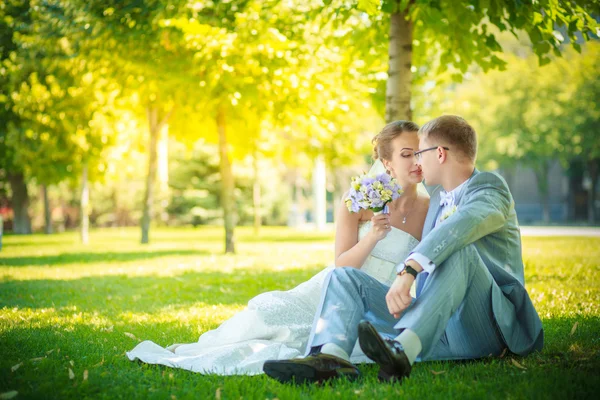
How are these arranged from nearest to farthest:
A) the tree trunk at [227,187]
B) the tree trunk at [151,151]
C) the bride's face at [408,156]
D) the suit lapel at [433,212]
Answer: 1. the suit lapel at [433,212]
2. the bride's face at [408,156]
3. the tree trunk at [227,187]
4. the tree trunk at [151,151]

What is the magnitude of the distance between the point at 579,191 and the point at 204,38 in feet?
142

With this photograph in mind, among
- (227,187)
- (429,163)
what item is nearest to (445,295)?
(429,163)

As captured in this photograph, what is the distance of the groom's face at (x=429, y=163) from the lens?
3842 mm

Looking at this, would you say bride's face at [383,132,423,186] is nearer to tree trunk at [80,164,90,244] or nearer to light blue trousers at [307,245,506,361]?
light blue trousers at [307,245,506,361]

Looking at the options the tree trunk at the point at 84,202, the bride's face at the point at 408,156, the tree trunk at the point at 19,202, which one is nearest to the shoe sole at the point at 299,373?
the bride's face at the point at 408,156

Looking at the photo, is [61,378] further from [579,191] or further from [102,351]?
[579,191]

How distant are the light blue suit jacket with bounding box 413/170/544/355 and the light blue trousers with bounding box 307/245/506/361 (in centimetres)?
8

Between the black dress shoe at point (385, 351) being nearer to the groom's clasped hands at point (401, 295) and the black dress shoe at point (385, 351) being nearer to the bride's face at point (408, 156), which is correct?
the groom's clasped hands at point (401, 295)

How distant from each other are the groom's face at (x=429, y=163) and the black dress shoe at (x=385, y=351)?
1266 millimetres

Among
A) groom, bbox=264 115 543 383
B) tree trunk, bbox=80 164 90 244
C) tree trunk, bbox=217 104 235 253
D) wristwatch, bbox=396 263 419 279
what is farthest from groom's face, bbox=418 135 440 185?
tree trunk, bbox=80 164 90 244

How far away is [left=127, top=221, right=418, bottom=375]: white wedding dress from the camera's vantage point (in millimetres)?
4109

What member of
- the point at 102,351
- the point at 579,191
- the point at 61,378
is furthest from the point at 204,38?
the point at 579,191

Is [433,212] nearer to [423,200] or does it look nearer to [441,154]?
[441,154]

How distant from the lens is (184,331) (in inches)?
222
